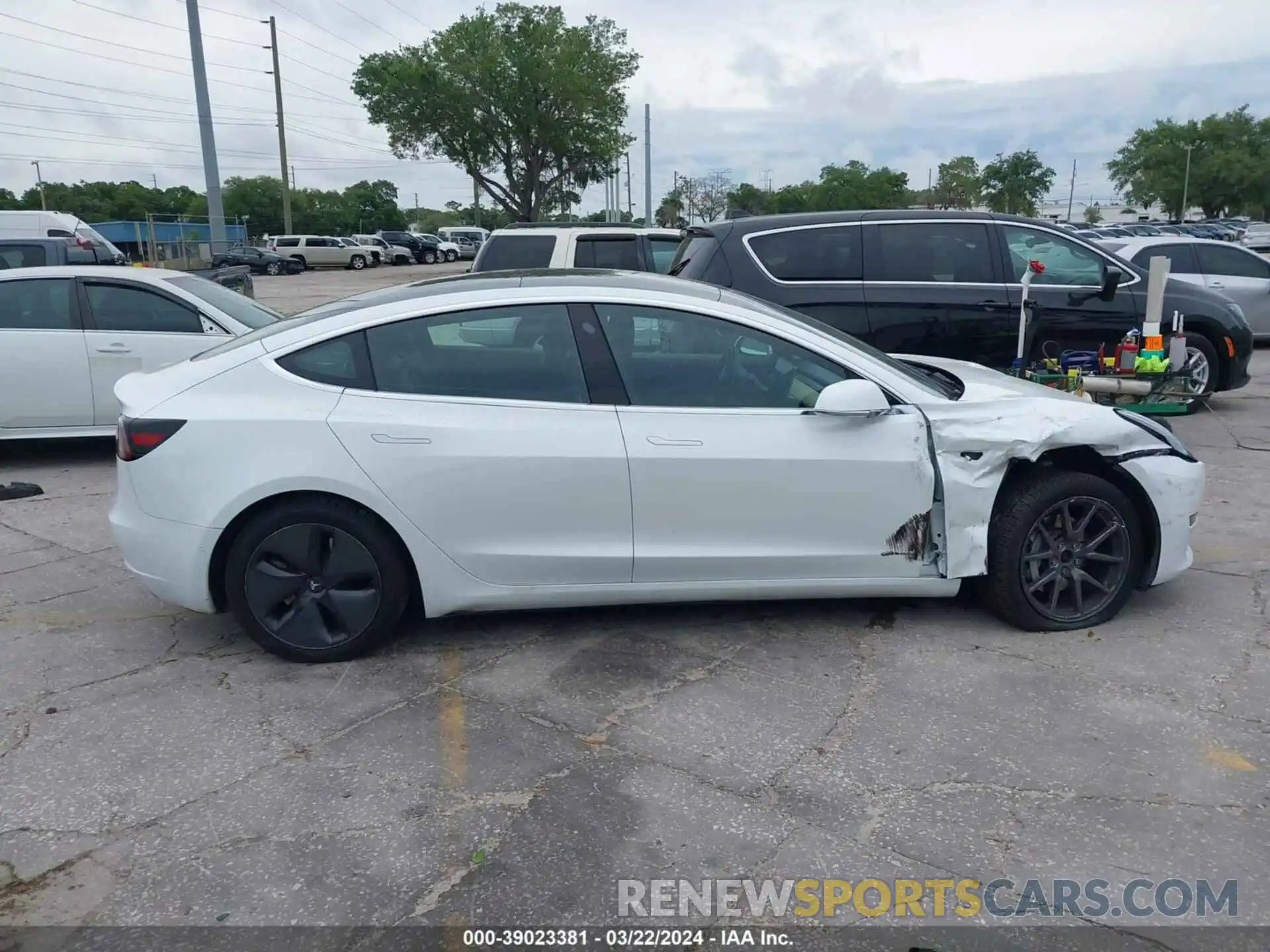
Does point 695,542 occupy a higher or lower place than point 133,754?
higher

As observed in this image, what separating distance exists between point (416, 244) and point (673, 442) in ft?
182

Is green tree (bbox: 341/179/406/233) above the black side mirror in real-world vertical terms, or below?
above

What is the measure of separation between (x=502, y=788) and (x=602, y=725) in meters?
0.52

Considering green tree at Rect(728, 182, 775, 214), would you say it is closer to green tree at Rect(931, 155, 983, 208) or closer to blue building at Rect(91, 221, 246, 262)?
green tree at Rect(931, 155, 983, 208)

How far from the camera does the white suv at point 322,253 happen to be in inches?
1973

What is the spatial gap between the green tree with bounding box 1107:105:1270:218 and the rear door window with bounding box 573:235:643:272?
7245 centimetres

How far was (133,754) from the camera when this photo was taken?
3.54 m

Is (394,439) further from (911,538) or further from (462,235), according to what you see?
(462,235)

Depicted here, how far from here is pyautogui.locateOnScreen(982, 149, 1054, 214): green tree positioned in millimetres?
69125

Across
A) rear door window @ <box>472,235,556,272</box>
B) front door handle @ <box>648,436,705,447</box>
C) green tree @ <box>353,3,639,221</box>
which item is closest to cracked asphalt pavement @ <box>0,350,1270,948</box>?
front door handle @ <box>648,436,705,447</box>

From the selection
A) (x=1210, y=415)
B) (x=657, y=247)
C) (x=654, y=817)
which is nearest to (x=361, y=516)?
(x=654, y=817)

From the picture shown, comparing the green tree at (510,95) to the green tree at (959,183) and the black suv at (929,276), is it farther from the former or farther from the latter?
the black suv at (929,276)

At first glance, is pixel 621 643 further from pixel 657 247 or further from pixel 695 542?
pixel 657 247

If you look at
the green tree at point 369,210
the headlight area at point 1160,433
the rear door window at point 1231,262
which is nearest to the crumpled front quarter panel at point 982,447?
the headlight area at point 1160,433
